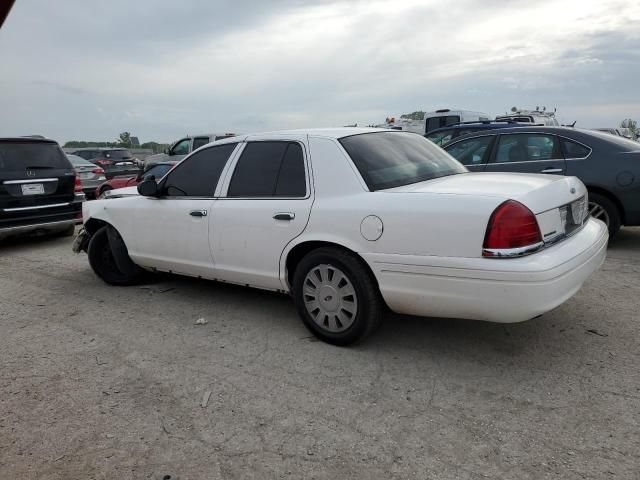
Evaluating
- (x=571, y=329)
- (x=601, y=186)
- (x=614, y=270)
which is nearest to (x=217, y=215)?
(x=571, y=329)

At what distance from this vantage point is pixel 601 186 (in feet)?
19.8

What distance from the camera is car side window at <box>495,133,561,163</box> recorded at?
21.5 ft

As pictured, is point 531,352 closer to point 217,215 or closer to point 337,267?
point 337,267

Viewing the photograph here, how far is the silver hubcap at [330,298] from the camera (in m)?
3.54

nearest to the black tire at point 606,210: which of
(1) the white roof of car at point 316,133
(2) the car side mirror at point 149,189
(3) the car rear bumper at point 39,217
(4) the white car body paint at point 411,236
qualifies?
(4) the white car body paint at point 411,236

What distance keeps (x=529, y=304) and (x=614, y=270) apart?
3039mm

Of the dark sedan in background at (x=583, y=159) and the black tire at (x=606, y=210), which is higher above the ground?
the dark sedan in background at (x=583, y=159)

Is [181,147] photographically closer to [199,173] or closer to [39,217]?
[39,217]

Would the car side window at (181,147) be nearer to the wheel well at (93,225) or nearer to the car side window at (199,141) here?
the car side window at (199,141)

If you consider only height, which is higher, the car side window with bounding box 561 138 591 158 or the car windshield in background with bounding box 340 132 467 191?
the car windshield in background with bounding box 340 132 467 191

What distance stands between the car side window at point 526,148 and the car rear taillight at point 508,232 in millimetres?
4056

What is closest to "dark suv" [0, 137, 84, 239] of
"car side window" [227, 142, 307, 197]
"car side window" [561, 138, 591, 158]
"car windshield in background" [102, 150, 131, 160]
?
"car side window" [227, 142, 307, 197]

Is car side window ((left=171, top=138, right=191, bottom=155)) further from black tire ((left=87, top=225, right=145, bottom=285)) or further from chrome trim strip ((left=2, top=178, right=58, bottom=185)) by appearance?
black tire ((left=87, top=225, right=145, bottom=285))

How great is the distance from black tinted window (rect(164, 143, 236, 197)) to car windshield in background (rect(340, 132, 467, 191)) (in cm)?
124
